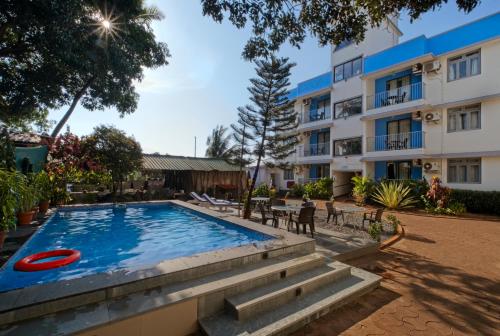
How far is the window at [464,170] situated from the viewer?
14.8 m

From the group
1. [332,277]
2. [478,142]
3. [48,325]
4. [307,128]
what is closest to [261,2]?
[332,277]

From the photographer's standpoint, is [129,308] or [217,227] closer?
[129,308]

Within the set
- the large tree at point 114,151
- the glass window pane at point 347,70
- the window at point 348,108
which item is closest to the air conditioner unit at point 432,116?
the window at point 348,108

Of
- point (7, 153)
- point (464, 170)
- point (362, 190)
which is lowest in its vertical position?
point (362, 190)

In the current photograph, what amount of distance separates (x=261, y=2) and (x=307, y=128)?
63.0 ft

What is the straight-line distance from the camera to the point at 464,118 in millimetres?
15250

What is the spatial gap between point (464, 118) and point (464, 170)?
3.19 meters

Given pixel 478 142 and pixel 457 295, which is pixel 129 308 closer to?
pixel 457 295

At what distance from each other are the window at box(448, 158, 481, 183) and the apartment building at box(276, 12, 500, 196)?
0.05m

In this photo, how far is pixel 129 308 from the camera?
121 inches

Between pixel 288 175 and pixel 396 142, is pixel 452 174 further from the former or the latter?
→ pixel 288 175

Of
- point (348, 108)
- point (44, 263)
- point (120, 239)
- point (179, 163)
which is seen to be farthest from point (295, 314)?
point (348, 108)

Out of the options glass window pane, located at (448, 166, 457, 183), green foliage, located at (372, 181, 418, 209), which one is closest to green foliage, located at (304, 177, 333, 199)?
green foliage, located at (372, 181, 418, 209)

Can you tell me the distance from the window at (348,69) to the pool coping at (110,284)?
68.4 feet
